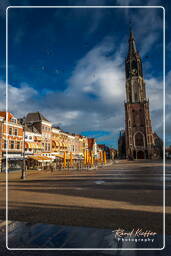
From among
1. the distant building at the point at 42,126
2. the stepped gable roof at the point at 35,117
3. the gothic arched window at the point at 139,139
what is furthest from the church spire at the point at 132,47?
the stepped gable roof at the point at 35,117

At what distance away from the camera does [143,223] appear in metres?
5.46

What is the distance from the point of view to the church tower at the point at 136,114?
80.9m

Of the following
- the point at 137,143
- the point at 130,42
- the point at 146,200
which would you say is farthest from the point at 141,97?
the point at 146,200

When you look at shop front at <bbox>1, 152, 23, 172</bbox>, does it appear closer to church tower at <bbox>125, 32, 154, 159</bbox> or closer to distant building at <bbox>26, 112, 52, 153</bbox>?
distant building at <bbox>26, 112, 52, 153</bbox>

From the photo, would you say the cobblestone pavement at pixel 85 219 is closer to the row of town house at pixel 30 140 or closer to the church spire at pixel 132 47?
the row of town house at pixel 30 140

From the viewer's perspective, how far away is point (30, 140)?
37.3 m

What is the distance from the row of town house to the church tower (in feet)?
116

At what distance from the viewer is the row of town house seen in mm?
30844

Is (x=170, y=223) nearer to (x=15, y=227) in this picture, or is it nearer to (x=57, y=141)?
(x=15, y=227)

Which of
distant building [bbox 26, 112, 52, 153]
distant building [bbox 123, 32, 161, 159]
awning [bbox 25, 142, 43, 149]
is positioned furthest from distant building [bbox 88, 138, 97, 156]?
awning [bbox 25, 142, 43, 149]

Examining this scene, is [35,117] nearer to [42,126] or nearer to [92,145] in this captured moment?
[42,126]

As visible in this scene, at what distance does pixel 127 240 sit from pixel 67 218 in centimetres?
228

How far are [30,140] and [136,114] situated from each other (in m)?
63.1

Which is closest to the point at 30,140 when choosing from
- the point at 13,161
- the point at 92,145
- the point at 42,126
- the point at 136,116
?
the point at 42,126
